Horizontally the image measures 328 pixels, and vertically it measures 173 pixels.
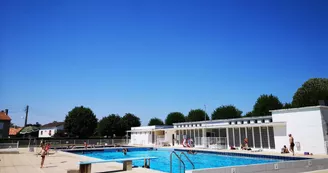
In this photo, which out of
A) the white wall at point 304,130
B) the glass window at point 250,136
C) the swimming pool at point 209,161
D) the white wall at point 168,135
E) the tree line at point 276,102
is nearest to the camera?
the swimming pool at point 209,161

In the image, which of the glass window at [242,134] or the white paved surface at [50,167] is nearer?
the white paved surface at [50,167]

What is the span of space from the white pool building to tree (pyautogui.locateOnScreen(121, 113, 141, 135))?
19.5 metres

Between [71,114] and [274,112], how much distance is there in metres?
37.5

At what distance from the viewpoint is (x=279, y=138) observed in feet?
57.5

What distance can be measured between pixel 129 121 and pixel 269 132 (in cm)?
3475

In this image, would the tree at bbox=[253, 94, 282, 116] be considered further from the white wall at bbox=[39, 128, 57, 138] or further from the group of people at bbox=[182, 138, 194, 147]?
the white wall at bbox=[39, 128, 57, 138]

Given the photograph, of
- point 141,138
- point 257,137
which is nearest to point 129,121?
point 141,138

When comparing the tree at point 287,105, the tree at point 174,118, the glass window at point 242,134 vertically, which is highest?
the tree at point 287,105

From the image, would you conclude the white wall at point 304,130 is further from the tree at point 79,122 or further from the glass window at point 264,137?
the tree at point 79,122

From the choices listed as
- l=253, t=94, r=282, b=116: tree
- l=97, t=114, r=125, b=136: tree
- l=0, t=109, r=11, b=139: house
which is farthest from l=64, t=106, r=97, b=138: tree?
l=253, t=94, r=282, b=116: tree

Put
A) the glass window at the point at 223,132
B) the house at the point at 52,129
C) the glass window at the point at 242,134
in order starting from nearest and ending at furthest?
the glass window at the point at 242,134 → the glass window at the point at 223,132 → the house at the point at 52,129

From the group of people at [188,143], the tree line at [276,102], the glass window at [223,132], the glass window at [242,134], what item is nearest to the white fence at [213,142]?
the glass window at [223,132]

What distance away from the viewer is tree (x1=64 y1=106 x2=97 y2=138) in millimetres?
44000

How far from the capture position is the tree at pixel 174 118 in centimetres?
4971
